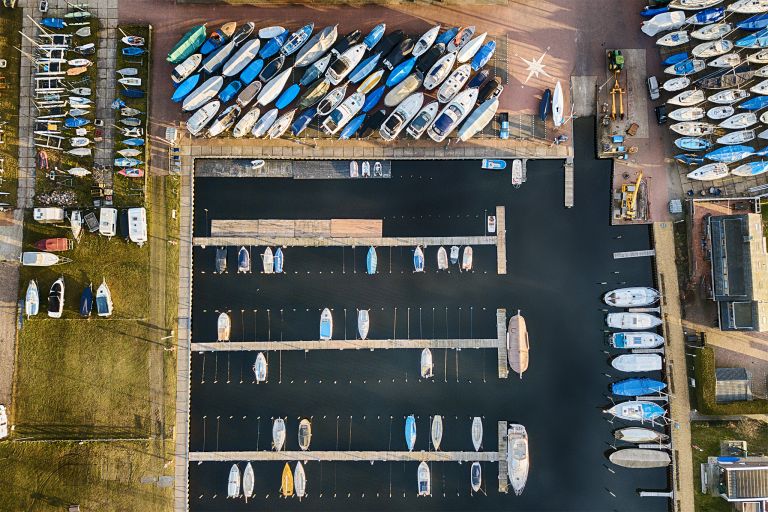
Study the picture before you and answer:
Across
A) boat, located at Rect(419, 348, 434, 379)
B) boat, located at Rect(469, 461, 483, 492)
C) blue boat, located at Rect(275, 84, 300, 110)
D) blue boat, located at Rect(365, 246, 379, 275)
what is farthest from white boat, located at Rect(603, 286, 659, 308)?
blue boat, located at Rect(275, 84, 300, 110)

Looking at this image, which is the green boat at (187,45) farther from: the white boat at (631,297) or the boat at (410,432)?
the white boat at (631,297)

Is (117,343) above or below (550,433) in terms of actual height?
above

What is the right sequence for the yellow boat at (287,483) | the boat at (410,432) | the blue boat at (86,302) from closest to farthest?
the blue boat at (86,302) → the yellow boat at (287,483) → the boat at (410,432)

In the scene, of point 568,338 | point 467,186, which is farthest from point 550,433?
point 467,186

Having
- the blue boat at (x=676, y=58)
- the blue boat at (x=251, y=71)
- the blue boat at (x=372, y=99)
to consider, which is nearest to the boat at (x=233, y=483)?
the blue boat at (x=372, y=99)

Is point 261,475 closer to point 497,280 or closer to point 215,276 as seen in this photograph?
point 215,276

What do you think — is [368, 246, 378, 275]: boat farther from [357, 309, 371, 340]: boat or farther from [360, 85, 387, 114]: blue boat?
[360, 85, 387, 114]: blue boat
